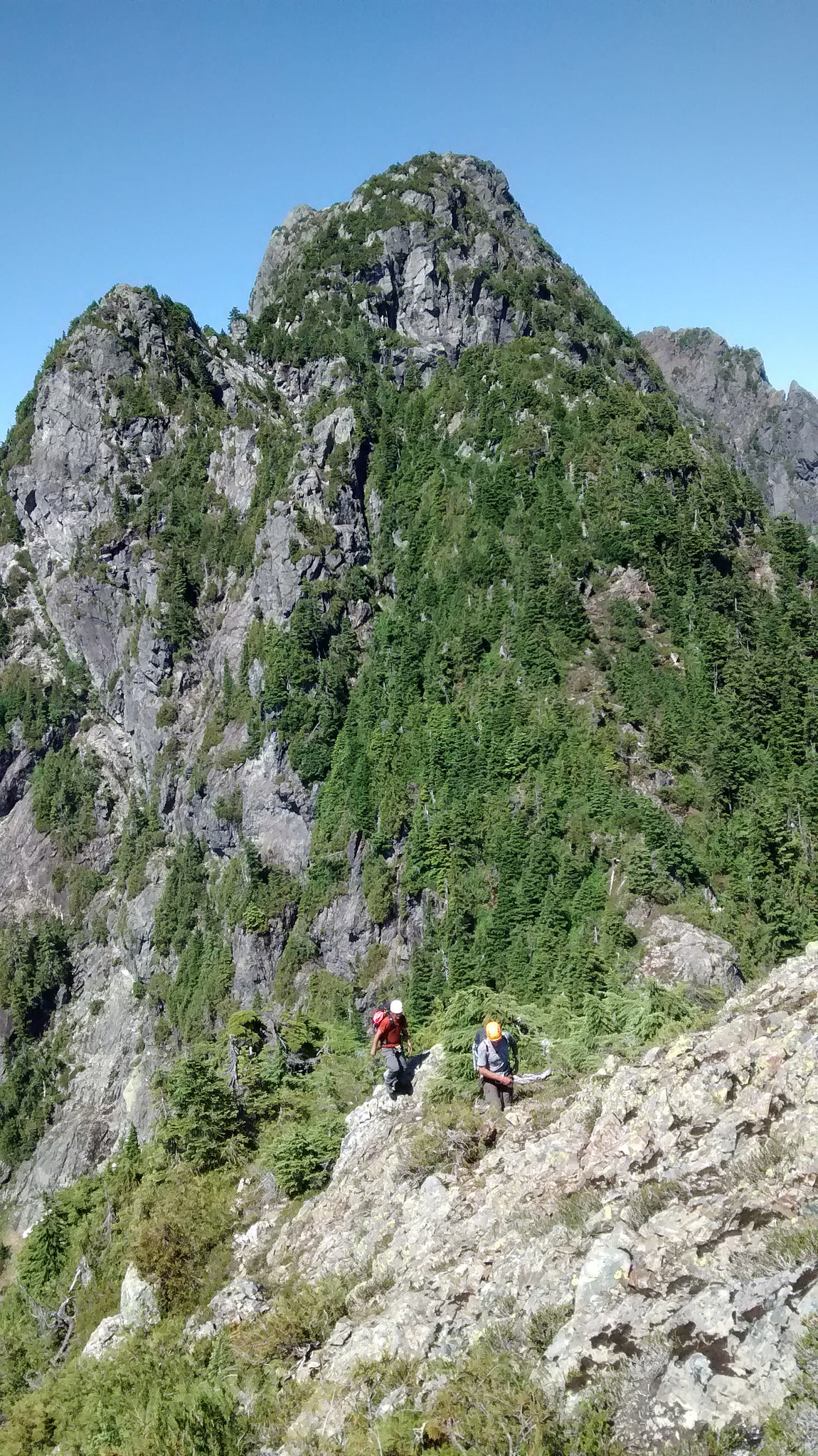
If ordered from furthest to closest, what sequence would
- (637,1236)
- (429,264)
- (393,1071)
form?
1. (429,264)
2. (393,1071)
3. (637,1236)

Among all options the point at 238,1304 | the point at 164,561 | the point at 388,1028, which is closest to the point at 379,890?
the point at 388,1028

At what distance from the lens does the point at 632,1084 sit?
35.2 ft

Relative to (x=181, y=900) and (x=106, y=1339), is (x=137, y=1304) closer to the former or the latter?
(x=106, y=1339)

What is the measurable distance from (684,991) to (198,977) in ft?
264

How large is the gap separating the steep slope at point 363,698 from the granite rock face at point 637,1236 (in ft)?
6.99

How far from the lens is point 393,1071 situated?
47.2 feet

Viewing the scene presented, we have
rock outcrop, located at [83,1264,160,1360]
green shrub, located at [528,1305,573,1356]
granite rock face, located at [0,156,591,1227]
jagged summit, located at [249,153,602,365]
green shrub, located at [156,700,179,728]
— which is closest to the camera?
green shrub, located at [528,1305,573,1356]

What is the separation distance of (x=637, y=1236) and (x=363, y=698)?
77.6 m

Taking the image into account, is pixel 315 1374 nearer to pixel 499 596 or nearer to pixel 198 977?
pixel 499 596

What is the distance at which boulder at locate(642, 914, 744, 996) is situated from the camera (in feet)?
132

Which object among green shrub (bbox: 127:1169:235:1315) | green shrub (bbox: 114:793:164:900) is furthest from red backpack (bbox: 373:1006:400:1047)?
green shrub (bbox: 114:793:164:900)

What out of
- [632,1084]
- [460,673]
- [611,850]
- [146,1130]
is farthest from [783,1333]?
[146,1130]

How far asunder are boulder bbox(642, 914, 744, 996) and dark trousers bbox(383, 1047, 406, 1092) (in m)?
28.0

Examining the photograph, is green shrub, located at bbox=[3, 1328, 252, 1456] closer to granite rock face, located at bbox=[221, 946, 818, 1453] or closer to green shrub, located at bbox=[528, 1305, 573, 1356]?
granite rock face, located at bbox=[221, 946, 818, 1453]
